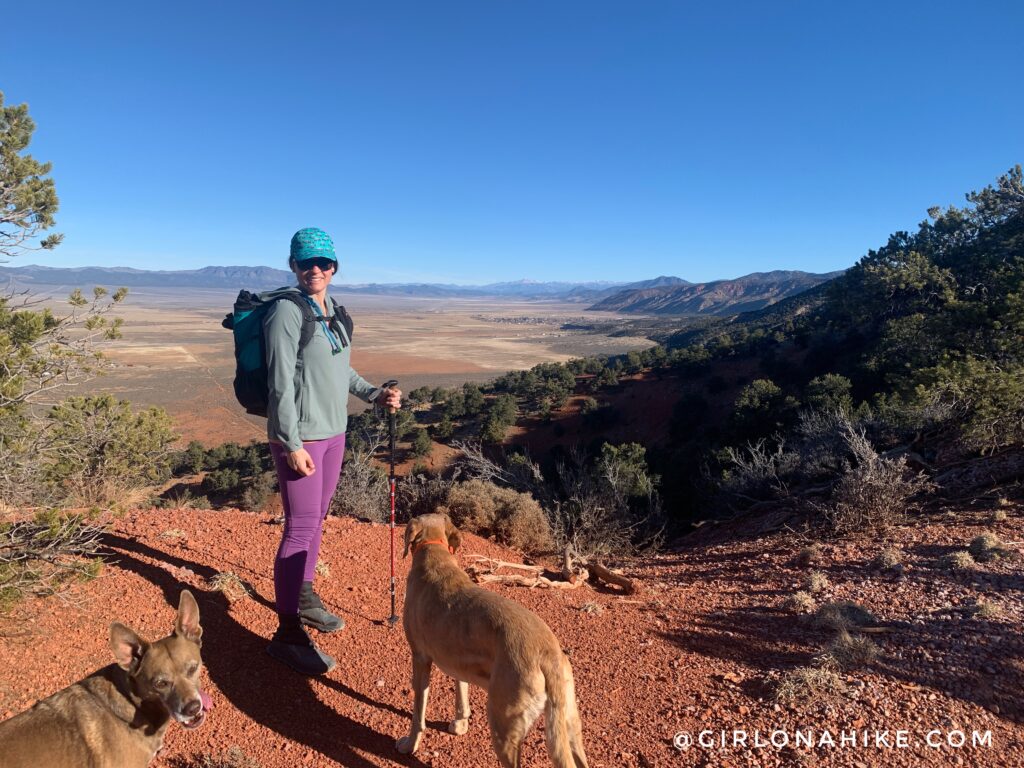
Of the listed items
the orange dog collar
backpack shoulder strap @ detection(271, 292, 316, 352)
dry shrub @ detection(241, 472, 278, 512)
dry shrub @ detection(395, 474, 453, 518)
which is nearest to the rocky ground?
the orange dog collar

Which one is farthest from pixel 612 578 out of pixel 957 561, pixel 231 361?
pixel 231 361

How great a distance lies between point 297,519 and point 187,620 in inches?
36.6

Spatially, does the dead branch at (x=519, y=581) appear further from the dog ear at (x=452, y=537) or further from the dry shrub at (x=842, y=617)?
the dry shrub at (x=842, y=617)

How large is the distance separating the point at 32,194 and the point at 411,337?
267ft

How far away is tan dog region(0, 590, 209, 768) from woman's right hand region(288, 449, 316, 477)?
0.84m

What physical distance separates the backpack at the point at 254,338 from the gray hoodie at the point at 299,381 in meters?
0.05

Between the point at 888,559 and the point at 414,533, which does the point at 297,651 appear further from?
the point at 888,559

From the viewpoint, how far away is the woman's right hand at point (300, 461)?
9.87 feet

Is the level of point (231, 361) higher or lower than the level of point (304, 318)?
lower

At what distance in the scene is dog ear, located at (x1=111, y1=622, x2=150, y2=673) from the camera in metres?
2.10

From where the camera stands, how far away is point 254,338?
307cm

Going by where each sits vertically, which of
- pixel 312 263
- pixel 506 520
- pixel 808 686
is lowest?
pixel 506 520

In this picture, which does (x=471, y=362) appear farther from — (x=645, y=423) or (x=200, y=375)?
(x=645, y=423)

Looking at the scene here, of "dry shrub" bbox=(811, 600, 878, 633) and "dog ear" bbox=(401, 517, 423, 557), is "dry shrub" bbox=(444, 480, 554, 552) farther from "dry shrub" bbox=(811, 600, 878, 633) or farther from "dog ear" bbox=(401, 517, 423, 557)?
"dog ear" bbox=(401, 517, 423, 557)
